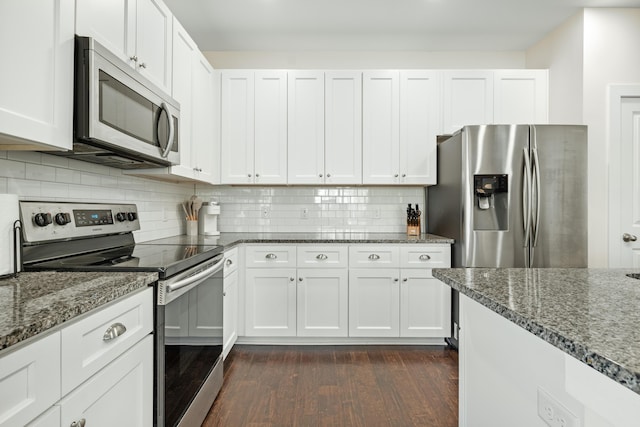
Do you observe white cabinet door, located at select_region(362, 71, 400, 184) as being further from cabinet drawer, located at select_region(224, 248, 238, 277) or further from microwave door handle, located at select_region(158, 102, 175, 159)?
microwave door handle, located at select_region(158, 102, 175, 159)

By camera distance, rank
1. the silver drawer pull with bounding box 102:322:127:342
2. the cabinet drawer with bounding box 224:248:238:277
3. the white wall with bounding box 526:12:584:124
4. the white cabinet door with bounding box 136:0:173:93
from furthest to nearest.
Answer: the white wall with bounding box 526:12:584:124 → the cabinet drawer with bounding box 224:248:238:277 → the white cabinet door with bounding box 136:0:173:93 → the silver drawer pull with bounding box 102:322:127:342

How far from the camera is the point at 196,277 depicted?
1.61 metres

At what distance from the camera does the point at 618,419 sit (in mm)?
602

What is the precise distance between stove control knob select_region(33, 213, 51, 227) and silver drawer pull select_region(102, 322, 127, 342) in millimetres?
702

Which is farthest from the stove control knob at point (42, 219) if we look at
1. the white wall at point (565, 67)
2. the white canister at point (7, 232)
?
the white wall at point (565, 67)

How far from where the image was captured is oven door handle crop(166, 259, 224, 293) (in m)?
1.34

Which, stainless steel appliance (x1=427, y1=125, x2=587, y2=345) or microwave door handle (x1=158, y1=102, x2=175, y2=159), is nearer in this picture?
microwave door handle (x1=158, y1=102, x2=175, y2=159)

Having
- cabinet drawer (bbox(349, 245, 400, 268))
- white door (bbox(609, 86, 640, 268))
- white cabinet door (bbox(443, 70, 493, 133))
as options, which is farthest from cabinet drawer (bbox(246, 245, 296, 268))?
white door (bbox(609, 86, 640, 268))

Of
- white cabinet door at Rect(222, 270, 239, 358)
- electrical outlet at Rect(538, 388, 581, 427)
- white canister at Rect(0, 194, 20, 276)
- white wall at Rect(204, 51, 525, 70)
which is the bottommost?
white cabinet door at Rect(222, 270, 239, 358)

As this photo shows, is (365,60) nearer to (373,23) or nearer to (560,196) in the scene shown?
(373,23)

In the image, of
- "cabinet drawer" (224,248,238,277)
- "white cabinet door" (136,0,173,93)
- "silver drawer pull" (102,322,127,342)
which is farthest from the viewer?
"cabinet drawer" (224,248,238,277)

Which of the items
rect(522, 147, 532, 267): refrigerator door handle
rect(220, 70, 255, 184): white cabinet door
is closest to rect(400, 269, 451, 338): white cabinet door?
rect(522, 147, 532, 267): refrigerator door handle

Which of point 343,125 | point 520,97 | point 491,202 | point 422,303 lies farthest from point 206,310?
point 520,97

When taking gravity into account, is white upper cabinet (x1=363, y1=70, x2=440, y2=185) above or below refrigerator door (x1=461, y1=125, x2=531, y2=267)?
above
